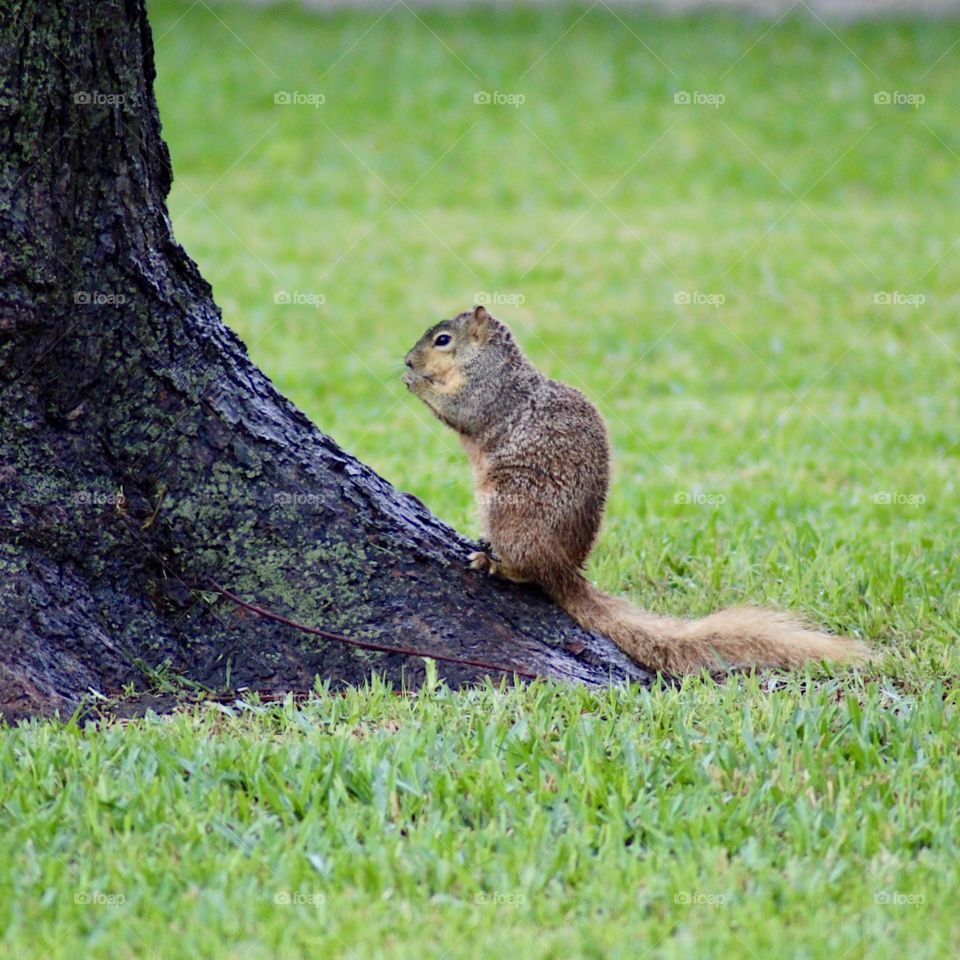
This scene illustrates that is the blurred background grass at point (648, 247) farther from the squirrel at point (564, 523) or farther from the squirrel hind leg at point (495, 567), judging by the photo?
the squirrel hind leg at point (495, 567)

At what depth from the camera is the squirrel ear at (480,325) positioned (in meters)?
5.36

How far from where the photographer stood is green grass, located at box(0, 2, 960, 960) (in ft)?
11.0

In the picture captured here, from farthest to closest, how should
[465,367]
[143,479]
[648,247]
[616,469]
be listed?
[648,247] < [616,469] < [465,367] < [143,479]

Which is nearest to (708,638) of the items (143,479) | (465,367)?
(465,367)

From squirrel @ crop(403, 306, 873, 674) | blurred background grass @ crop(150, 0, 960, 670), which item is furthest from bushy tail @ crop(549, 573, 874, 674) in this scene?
blurred background grass @ crop(150, 0, 960, 670)

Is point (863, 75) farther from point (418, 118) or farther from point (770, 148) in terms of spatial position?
point (418, 118)

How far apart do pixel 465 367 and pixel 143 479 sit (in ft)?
4.19

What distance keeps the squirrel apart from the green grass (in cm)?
22

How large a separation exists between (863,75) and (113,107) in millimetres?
13912

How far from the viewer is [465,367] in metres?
5.28

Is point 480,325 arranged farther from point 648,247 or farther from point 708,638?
point 648,247

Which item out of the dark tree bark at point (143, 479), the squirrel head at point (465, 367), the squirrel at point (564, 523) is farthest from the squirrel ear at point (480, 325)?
the dark tree bark at point (143, 479)

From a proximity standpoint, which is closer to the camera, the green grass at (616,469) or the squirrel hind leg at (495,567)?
the green grass at (616,469)

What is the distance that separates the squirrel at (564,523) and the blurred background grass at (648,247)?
0.54 meters
